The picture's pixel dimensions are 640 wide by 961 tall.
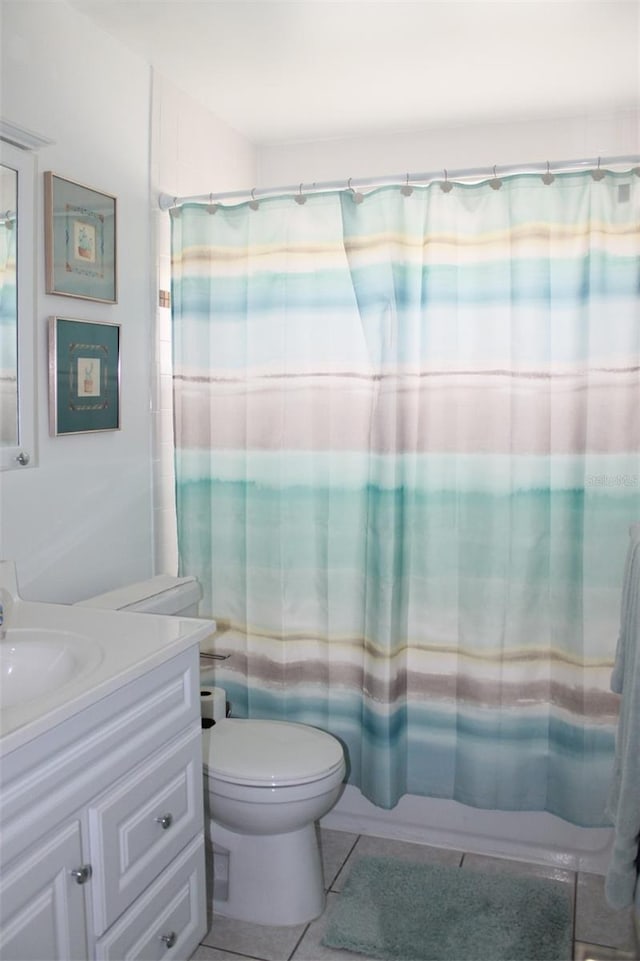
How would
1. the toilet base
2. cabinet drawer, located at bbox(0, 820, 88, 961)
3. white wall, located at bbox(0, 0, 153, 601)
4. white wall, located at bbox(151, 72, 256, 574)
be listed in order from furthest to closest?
white wall, located at bbox(151, 72, 256, 574)
the toilet base
white wall, located at bbox(0, 0, 153, 601)
cabinet drawer, located at bbox(0, 820, 88, 961)

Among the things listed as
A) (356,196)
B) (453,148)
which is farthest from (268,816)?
(453,148)

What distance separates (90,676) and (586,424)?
1.49m

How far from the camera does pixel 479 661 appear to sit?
2418mm

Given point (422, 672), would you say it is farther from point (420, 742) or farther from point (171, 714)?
point (171, 714)

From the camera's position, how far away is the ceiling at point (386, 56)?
6.80ft

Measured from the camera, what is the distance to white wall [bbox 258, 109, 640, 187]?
260 cm

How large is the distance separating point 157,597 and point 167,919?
84 centimetres

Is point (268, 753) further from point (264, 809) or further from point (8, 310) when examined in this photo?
point (8, 310)

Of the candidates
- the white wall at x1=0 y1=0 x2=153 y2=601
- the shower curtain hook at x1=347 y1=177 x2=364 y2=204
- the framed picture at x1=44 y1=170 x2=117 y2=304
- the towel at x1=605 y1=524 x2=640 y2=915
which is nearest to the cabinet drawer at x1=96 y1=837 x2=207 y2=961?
the white wall at x1=0 y1=0 x2=153 y2=601

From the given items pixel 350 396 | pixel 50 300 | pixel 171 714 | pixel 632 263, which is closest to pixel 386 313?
pixel 350 396

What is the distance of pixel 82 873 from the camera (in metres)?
1.44

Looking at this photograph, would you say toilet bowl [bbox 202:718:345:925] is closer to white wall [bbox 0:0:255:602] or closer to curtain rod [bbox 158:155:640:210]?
white wall [bbox 0:0:255:602]

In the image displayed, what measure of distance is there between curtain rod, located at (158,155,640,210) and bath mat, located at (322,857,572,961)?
6.50ft

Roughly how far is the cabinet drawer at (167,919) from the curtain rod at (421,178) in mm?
1800
